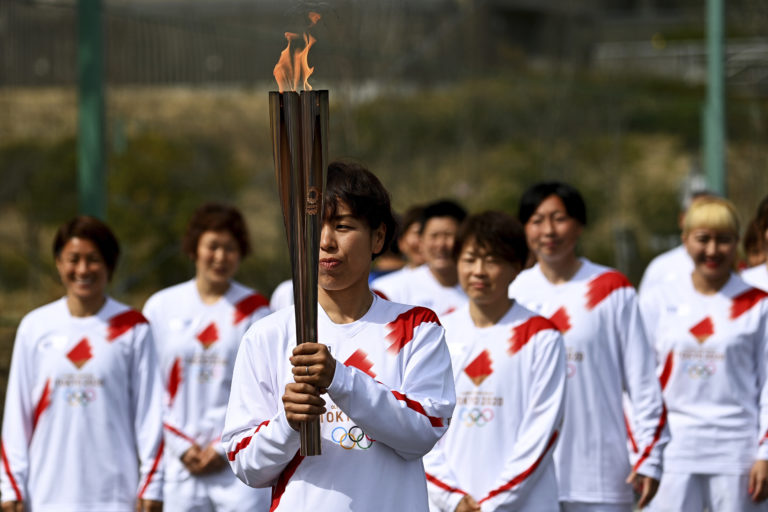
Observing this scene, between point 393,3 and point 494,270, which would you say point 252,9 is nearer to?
point 393,3

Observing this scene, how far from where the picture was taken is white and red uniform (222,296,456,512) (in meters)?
2.80

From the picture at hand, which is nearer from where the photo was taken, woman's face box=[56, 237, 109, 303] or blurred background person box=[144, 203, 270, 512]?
woman's face box=[56, 237, 109, 303]

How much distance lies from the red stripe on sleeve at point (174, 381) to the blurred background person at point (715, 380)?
215cm

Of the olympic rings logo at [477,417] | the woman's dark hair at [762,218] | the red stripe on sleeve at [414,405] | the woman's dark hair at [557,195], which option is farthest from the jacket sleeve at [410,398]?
the woman's dark hair at [762,218]

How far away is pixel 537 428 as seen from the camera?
414 centimetres

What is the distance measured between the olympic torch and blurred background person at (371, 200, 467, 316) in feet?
11.4

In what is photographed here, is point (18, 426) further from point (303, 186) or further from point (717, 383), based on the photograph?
A: point (717, 383)

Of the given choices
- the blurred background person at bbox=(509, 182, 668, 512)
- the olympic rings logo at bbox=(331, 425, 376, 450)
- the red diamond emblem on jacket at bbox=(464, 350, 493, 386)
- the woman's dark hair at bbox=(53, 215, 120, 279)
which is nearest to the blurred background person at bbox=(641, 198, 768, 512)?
the blurred background person at bbox=(509, 182, 668, 512)

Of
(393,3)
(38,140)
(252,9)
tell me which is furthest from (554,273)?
(252,9)

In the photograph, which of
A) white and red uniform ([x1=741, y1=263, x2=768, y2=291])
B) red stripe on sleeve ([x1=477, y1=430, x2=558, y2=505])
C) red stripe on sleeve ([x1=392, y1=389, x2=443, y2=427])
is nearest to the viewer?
red stripe on sleeve ([x1=392, y1=389, x2=443, y2=427])

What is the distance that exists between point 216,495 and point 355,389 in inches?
106

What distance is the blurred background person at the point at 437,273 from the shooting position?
6.12m

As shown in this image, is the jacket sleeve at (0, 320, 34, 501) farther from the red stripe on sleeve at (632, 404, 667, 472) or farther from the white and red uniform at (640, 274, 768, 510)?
the white and red uniform at (640, 274, 768, 510)

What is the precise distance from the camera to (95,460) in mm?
4648
